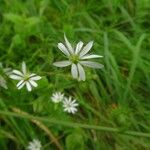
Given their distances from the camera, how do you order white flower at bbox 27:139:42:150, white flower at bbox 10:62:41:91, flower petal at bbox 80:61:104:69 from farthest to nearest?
white flower at bbox 27:139:42:150, white flower at bbox 10:62:41:91, flower petal at bbox 80:61:104:69

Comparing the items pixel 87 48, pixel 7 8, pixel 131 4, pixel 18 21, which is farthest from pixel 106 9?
pixel 87 48

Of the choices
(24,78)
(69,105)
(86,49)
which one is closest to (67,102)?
(69,105)

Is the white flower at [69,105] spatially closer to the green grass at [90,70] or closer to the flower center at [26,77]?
the green grass at [90,70]

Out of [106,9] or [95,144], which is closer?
[95,144]

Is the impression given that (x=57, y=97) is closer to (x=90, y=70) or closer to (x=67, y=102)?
(x=67, y=102)

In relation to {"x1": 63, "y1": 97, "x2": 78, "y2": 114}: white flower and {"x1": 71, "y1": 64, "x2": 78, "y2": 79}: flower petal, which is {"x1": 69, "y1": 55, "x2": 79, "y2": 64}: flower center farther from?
{"x1": 63, "y1": 97, "x2": 78, "y2": 114}: white flower

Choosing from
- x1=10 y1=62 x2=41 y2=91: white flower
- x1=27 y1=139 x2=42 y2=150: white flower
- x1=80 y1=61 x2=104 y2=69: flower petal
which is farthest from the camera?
x1=27 y1=139 x2=42 y2=150: white flower

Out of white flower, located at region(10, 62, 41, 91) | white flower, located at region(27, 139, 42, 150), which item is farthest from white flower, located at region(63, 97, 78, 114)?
white flower, located at region(10, 62, 41, 91)

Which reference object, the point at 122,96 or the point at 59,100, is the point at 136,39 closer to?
the point at 122,96
